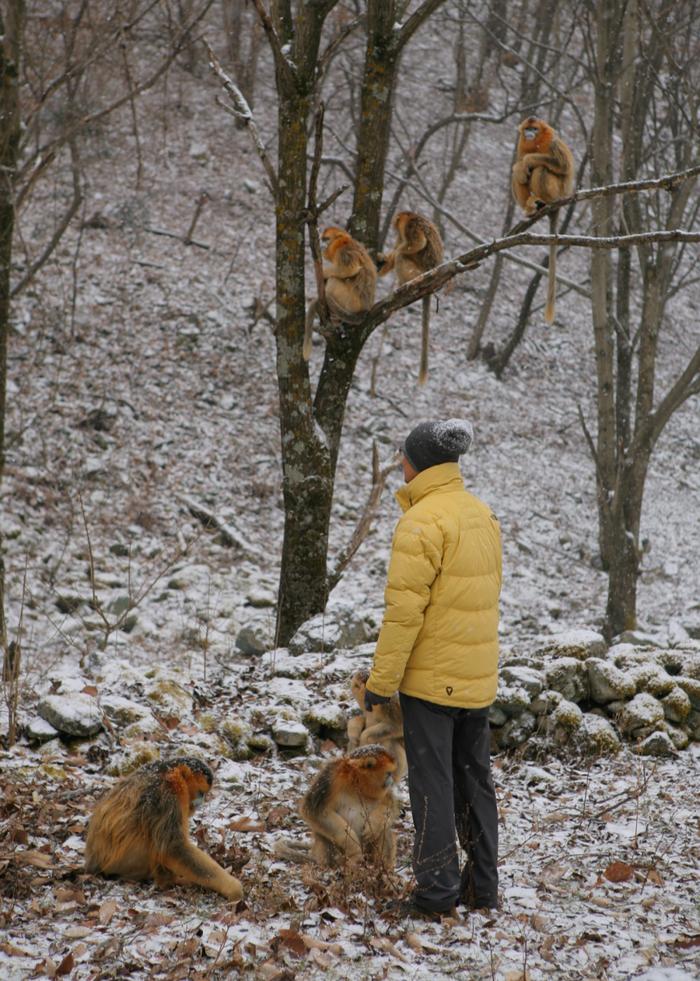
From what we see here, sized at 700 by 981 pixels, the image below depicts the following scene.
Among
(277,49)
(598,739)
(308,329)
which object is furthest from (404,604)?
(277,49)

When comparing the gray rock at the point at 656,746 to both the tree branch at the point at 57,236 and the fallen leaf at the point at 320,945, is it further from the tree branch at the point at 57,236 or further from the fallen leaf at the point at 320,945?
the tree branch at the point at 57,236

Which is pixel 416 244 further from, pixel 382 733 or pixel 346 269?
pixel 382 733

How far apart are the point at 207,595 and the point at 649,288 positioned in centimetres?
564

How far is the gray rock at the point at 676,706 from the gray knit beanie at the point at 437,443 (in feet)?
11.9

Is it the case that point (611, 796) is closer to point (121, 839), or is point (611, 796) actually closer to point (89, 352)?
point (121, 839)

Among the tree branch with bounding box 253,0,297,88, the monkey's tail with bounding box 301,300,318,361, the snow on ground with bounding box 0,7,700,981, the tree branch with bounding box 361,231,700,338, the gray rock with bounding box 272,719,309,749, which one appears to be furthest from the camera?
the monkey's tail with bounding box 301,300,318,361

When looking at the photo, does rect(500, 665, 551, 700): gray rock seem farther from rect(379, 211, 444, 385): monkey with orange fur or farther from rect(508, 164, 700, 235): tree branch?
rect(379, 211, 444, 385): monkey with orange fur

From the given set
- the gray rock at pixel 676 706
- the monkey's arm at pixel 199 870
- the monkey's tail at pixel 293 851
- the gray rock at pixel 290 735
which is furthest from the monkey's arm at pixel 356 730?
the gray rock at pixel 676 706

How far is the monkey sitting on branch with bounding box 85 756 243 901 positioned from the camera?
3.92 m

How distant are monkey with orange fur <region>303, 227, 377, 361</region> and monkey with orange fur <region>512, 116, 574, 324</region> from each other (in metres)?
1.42

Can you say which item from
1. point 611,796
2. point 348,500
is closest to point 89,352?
point 348,500

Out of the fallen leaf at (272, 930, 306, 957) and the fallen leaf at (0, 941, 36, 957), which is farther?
the fallen leaf at (272, 930, 306, 957)

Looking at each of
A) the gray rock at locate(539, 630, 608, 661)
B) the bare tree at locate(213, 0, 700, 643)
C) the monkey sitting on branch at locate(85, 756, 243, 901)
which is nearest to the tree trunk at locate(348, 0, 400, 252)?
the bare tree at locate(213, 0, 700, 643)

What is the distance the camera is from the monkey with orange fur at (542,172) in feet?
25.1
